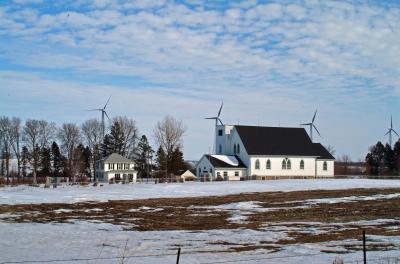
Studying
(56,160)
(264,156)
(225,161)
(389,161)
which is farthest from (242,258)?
(389,161)

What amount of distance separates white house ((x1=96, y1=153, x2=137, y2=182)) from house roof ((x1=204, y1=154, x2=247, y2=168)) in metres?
15.4

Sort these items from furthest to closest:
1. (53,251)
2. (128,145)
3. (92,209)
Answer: (128,145)
(92,209)
(53,251)

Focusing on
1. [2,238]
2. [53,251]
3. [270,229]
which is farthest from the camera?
[270,229]

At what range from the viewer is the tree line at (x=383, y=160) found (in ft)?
393

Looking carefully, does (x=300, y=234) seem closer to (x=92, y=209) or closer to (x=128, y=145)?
(x=92, y=209)

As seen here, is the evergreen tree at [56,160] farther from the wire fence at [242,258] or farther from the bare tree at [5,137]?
the wire fence at [242,258]

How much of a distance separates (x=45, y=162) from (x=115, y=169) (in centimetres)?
2011

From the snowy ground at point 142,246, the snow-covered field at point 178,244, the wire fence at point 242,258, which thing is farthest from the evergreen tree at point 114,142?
the wire fence at point 242,258

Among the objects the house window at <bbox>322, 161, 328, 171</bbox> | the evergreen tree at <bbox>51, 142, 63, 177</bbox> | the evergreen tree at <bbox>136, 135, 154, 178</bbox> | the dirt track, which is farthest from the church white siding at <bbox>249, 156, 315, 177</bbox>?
the dirt track

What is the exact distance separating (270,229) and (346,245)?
598 cm

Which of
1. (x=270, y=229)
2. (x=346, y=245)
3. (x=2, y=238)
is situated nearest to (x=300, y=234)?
(x=270, y=229)

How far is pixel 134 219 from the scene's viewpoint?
29.0m

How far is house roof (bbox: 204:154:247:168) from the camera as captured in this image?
87.6 metres

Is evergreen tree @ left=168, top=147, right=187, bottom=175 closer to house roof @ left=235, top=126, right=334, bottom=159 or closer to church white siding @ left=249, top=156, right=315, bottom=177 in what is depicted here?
house roof @ left=235, top=126, right=334, bottom=159
